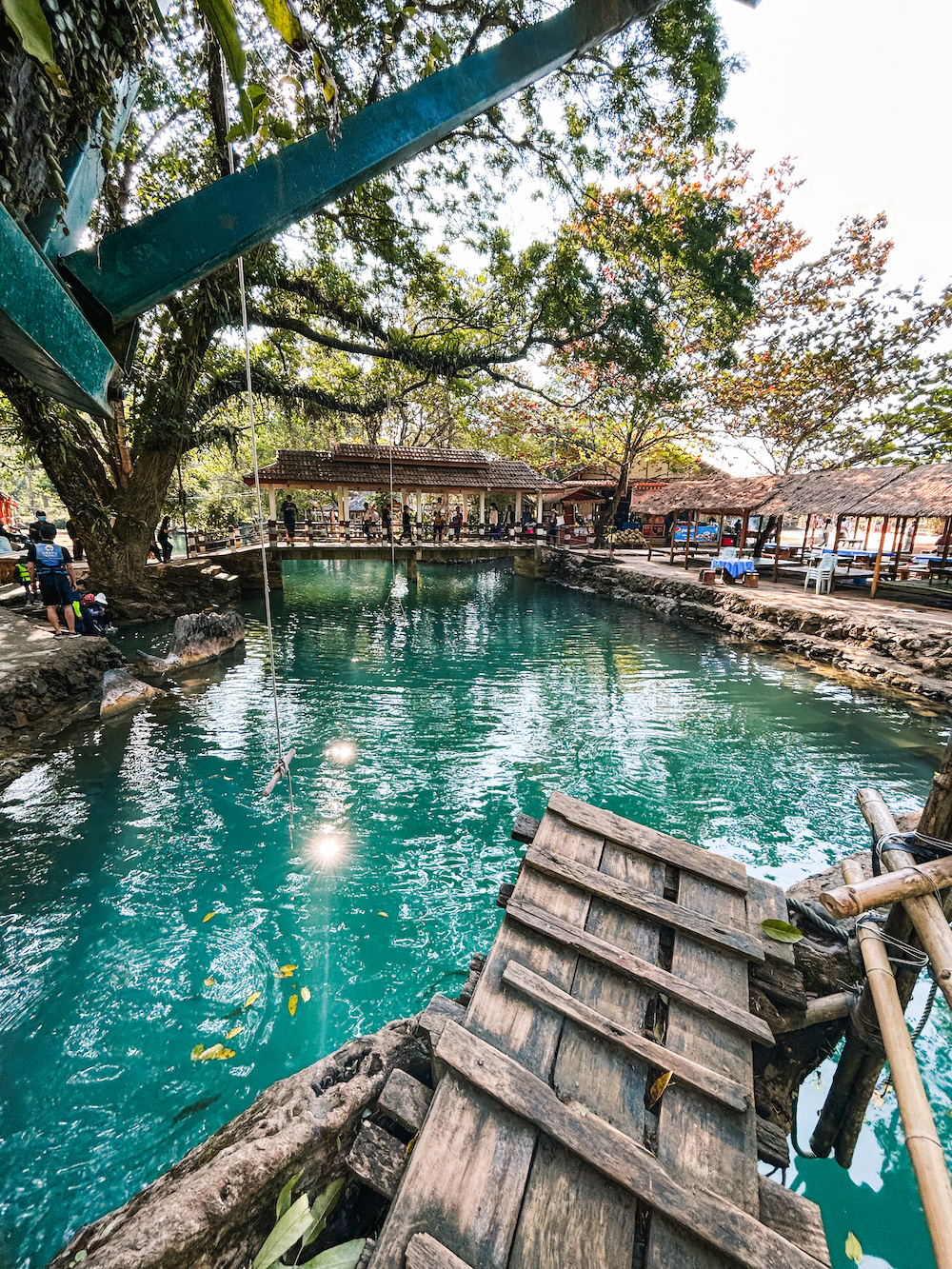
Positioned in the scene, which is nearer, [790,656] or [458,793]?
[458,793]

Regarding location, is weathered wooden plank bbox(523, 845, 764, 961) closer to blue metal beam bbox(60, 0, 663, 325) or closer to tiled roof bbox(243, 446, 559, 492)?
blue metal beam bbox(60, 0, 663, 325)

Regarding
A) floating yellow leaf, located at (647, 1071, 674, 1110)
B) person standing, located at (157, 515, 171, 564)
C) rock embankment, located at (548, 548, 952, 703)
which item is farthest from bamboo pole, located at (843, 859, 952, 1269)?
person standing, located at (157, 515, 171, 564)

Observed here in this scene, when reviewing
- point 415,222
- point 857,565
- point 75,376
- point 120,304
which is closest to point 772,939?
point 75,376

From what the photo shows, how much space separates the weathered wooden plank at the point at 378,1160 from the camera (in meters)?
1.74

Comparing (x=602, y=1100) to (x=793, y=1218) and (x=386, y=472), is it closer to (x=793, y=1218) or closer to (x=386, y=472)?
(x=793, y=1218)

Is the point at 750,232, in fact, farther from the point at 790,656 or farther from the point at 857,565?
the point at 790,656

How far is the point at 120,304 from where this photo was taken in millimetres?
2145

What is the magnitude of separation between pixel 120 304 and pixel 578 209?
34.0ft

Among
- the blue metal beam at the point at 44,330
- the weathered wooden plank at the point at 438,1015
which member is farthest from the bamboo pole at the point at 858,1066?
the blue metal beam at the point at 44,330

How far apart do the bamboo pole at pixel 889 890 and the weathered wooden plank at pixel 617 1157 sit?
128 centimetres

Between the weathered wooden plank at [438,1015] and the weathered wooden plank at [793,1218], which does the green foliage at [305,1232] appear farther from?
the weathered wooden plank at [793,1218]

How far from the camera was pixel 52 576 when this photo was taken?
9875mm

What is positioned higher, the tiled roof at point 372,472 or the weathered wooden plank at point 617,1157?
the tiled roof at point 372,472

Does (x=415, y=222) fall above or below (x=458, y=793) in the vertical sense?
above
